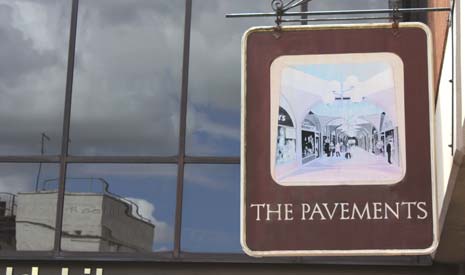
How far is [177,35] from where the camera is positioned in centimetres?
899

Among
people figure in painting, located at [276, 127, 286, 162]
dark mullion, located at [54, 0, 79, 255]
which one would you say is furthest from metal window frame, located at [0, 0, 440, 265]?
people figure in painting, located at [276, 127, 286, 162]

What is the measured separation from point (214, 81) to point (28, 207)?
95.3 inches

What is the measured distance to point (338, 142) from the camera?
529 cm

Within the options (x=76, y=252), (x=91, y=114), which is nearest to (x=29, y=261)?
(x=76, y=252)

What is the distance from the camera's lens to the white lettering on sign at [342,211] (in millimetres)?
5016

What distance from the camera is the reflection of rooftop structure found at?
8562 mm

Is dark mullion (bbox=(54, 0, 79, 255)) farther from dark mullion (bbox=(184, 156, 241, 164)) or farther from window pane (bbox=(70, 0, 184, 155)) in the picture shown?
dark mullion (bbox=(184, 156, 241, 164))

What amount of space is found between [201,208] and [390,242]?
384cm

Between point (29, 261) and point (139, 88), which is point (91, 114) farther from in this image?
point (29, 261)

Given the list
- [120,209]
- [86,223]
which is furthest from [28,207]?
[120,209]

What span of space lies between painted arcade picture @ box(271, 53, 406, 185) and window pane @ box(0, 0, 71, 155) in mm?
4188

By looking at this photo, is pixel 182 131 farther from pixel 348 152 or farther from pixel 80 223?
pixel 348 152

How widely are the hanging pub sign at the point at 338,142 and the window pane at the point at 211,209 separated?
131 inches

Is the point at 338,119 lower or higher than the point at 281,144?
higher
